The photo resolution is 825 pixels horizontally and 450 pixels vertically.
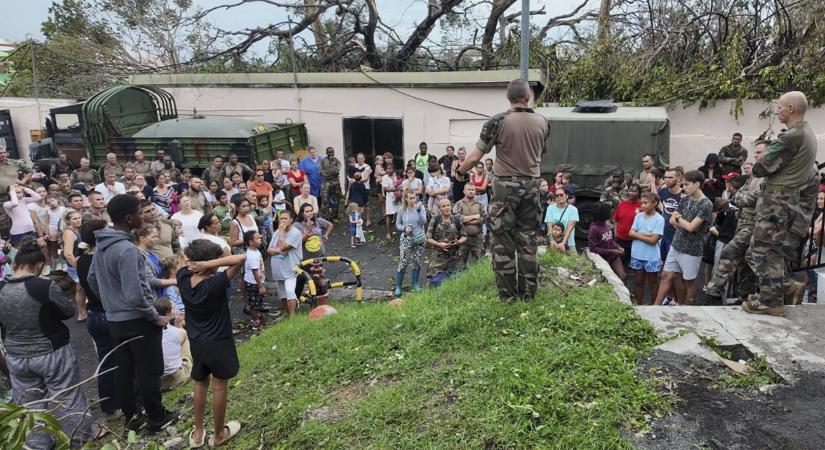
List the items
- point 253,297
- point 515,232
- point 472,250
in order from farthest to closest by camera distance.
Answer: point 472,250, point 253,297, point 515,232

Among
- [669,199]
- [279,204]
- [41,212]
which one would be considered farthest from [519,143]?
[41,212]

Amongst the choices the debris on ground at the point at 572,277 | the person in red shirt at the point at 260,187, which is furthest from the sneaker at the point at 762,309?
the person in red shirt at the point at 260,187

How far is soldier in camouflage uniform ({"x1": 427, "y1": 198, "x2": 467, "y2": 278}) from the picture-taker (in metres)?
8.05

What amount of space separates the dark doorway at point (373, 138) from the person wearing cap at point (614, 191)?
762 cm

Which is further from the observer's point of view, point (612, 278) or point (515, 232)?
point (612, 278)

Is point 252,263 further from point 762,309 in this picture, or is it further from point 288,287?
point 762,309

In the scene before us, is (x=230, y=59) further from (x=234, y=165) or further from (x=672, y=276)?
(x=672, y=276)

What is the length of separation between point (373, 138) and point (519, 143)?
480 inches

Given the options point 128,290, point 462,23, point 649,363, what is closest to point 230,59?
point 462,23

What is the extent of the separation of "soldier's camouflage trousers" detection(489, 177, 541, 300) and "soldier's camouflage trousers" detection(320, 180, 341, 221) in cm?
860

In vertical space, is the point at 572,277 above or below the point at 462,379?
above

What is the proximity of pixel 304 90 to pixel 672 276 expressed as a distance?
11962 millimetres

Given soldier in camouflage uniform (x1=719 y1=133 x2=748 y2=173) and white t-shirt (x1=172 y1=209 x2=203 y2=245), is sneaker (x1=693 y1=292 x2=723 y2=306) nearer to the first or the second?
soldier in camouflage uniform (x1=719 y1=133 x2=748 y2=173)

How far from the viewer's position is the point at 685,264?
22.0 ft
